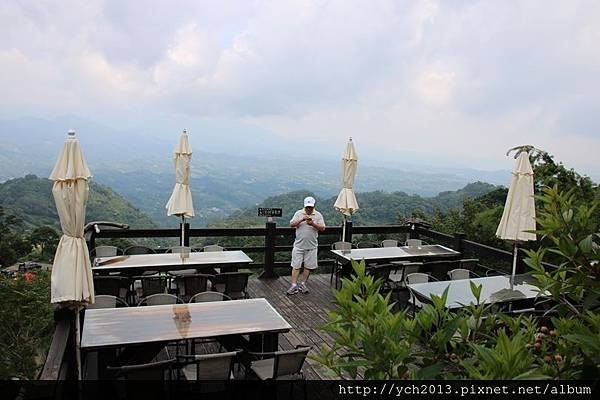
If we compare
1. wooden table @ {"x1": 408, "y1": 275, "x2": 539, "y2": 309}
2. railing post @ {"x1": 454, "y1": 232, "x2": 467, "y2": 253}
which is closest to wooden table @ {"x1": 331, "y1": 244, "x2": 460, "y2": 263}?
railing post @ {"x1": 454, "y1": 232, "x2": 467, "y2": 253}

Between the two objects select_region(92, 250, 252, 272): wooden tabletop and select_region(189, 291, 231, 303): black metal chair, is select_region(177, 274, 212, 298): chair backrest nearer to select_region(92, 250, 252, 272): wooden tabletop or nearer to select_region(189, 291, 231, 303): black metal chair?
select_region(92, 250, 252, 272): wooden tabletop

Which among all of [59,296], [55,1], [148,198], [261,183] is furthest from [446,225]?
[261,183]

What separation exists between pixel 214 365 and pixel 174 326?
72cm

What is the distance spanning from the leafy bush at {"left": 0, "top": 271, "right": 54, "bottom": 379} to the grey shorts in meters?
3.82

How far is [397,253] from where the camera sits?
26.0ft

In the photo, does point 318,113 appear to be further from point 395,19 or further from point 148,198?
point 148,198

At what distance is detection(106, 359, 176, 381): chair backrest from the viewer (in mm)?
3448

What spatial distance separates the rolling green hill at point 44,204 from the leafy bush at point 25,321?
7.83 metres

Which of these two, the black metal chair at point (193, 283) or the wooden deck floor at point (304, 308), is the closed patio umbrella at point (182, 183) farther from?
the wooden deck floor at point (304, 308)

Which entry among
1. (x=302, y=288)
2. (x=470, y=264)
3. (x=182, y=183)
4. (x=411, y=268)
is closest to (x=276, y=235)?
(x=302, y=288)

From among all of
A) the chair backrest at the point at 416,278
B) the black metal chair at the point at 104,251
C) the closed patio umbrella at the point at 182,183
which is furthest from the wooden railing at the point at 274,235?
the chair backrest at the point at 416,278

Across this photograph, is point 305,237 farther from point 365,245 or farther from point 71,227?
point 71,227

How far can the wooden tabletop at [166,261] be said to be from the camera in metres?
6.56

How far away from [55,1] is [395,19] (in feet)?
36.1
